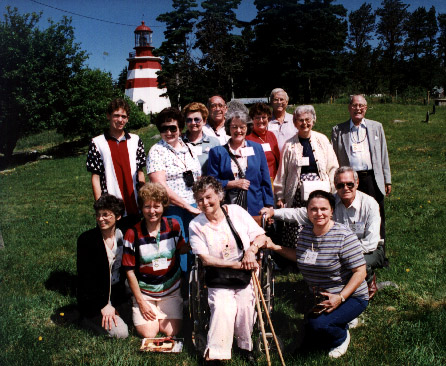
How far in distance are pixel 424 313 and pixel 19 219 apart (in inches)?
319

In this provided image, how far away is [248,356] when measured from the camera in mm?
3326

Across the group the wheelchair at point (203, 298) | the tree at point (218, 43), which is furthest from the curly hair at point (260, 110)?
the tree at point (218, 43)

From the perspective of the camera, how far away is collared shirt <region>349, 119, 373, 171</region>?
5031mm

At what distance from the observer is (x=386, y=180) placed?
521 centimetres

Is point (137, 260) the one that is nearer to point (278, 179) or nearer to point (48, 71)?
point (278, 179)

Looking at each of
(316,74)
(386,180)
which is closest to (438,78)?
(316,74)

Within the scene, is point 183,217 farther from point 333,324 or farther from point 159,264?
point 333,324

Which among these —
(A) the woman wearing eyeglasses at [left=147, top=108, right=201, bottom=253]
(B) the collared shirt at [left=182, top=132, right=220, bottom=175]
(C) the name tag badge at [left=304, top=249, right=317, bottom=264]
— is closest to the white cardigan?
(B) the collared shirt at [left=182, top=132, right=220, bottom=175]

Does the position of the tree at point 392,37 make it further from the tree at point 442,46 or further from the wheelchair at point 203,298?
the wheelchair at point 203,298

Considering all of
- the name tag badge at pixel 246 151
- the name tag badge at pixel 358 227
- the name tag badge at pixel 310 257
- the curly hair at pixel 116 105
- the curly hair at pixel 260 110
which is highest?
the curly hair at pixel 116 105

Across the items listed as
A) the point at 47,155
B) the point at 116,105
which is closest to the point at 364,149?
the point at 116,105

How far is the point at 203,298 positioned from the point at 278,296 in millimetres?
1282

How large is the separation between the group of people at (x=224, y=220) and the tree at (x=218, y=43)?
2674 centimetres

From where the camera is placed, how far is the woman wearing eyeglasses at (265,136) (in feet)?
15.9
